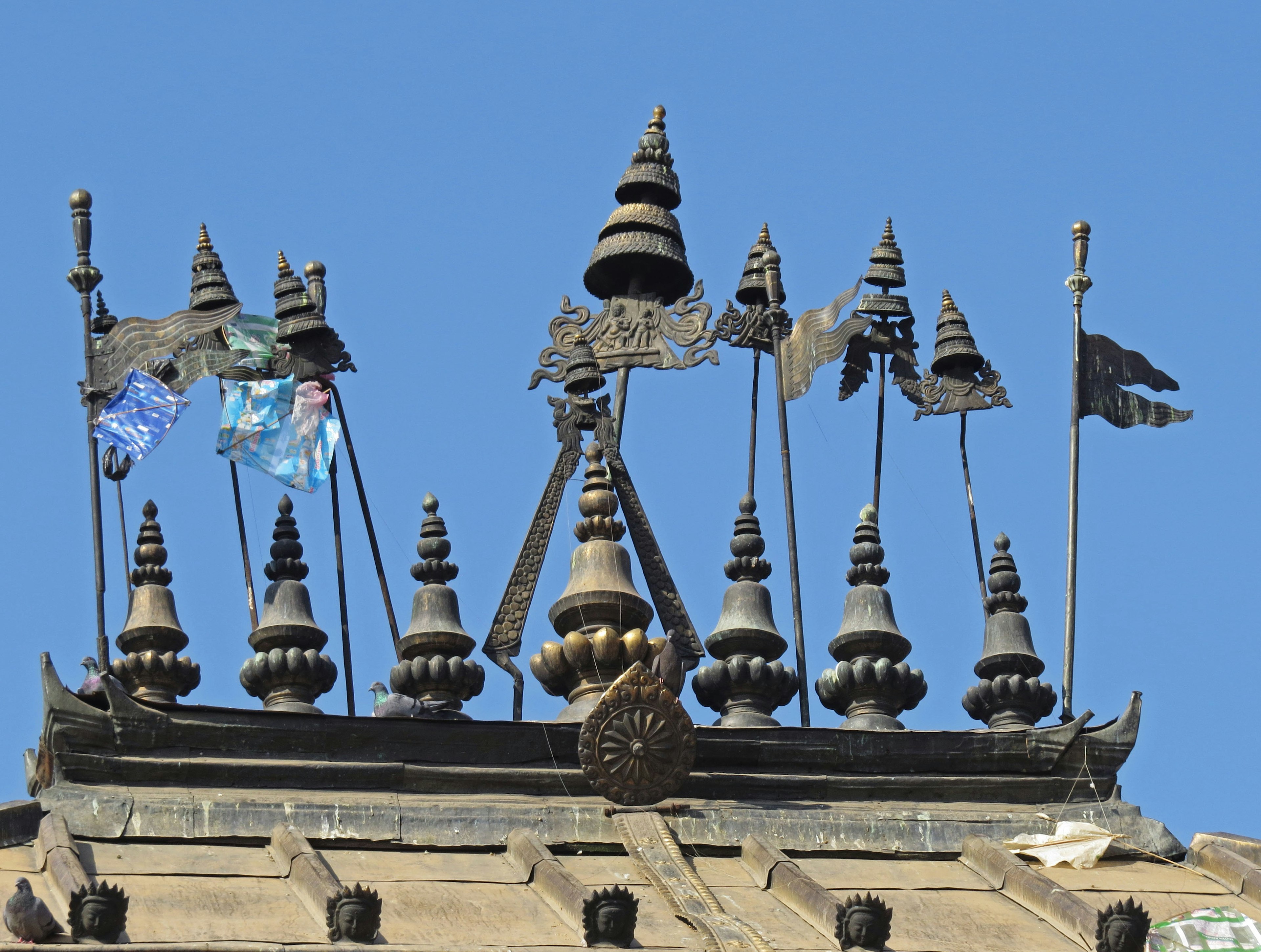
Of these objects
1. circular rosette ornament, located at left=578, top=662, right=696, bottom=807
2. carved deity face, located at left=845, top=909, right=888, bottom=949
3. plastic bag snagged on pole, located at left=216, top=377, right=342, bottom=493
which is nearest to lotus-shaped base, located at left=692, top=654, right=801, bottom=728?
circular rosette ornament, located at left=578, top=662, right=696, bottom=807

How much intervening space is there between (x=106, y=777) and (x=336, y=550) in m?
7.05

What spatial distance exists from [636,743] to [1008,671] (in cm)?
488

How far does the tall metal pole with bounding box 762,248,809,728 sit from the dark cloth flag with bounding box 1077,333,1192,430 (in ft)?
12.3

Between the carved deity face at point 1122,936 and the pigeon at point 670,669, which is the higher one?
the pigeon at point 670,669

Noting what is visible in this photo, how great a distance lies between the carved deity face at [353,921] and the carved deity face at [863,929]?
Answer: 4.07m

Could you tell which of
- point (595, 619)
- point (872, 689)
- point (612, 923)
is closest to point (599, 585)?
point (595, 619)

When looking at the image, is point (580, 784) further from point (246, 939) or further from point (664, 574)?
point (246, 939)

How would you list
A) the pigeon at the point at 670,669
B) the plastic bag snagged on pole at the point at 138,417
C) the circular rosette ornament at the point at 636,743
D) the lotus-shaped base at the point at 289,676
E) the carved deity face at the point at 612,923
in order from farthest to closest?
the plastic bag snagged on pole at the point at 138,417
the lotus-shaped base at the point at 289,676
the pigeon at the point at 670,669
the circular rosette ornament at the point at 636,743
the carved deity face at the point at 612,923

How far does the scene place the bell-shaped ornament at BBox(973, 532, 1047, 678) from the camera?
97.5 feet

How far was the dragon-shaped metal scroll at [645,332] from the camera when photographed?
34.8 meters

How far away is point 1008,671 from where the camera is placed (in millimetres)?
29672

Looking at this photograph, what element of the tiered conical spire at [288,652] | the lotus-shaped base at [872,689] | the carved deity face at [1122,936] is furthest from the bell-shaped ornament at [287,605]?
the carved deity face at [1122,936]

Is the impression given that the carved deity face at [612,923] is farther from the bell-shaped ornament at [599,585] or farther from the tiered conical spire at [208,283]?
the tiered conical spire at [208,283]

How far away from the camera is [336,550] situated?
107 feet
